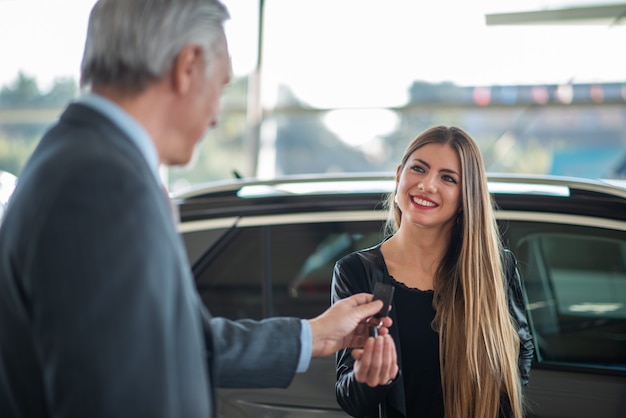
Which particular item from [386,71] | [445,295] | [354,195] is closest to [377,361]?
[445,295]

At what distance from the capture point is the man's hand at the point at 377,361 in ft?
5.47

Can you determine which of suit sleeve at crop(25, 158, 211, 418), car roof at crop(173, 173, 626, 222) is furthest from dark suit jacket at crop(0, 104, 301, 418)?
car roof at crop(173, 173, 626, 222)

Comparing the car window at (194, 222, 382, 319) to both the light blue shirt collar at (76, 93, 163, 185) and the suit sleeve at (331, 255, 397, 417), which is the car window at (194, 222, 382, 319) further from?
the light blue shirt collar at (76, 93, 163, 185)

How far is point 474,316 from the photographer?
2.17m

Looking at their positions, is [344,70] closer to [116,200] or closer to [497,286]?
[497,286]

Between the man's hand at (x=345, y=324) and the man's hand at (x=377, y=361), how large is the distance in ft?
0.14

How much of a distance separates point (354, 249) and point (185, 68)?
166 centimetres

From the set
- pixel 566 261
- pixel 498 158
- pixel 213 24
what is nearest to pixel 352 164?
pixel 498 158

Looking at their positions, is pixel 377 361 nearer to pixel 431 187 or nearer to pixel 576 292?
pixel 431 187

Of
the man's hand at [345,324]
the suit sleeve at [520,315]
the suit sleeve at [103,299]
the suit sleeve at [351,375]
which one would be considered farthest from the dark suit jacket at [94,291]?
the suit sleeve at [520,315]

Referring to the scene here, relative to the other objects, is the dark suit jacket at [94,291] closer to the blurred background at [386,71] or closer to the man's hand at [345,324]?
the man's hand at [345,324]

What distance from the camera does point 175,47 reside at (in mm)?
1151

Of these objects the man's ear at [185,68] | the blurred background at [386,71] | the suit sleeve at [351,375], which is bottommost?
the suit sleeve at [351,375]

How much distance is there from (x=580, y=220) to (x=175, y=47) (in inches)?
65.9
